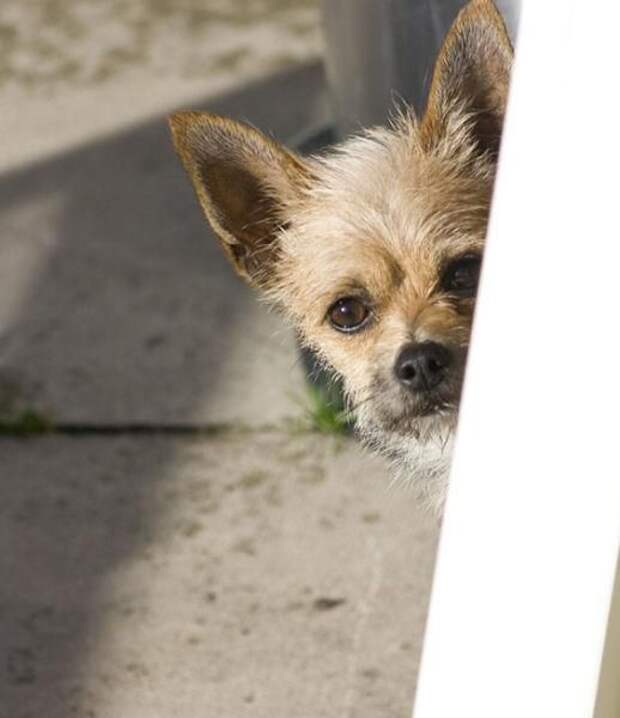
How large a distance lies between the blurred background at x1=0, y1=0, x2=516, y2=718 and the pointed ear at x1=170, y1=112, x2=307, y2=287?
273 millimetres

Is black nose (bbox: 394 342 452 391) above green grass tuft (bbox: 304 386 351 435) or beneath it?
above

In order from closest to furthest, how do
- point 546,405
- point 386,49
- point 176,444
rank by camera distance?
point 546,405 < point 386,49 < point 176,444

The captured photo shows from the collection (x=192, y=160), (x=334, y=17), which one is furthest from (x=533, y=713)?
(x=334, y=17)

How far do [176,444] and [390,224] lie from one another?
5.34 ft

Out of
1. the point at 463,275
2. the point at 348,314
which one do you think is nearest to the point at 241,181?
the point at 348,314

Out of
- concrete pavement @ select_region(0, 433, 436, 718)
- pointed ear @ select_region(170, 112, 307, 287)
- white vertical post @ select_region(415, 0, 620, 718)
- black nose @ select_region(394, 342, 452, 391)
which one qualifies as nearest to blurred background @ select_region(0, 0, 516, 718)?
concrete pavement @ select_region(0, 433, 436, 718)

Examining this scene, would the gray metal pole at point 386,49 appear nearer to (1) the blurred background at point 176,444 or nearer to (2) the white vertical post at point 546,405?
(1) the blurred background at point 176,444

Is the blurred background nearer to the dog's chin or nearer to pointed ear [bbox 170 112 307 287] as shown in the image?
pointed ear [bbox 170 112 307 287]

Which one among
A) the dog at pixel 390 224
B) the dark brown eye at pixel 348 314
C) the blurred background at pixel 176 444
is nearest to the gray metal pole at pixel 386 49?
the blurred background at pixel 176 444

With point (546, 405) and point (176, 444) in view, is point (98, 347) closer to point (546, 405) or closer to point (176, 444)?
point (176, 444)

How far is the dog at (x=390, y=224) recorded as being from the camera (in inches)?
94.0

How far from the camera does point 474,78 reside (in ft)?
7.67

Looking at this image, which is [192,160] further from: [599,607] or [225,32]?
[225,32]

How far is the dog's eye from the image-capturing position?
7.93 ft
